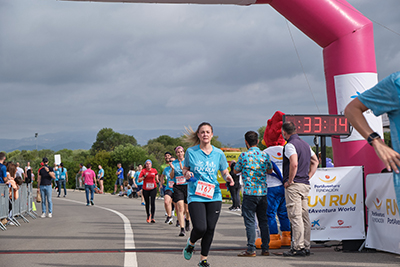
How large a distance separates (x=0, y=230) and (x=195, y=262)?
7119 mm

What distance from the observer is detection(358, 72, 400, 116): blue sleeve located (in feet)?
8.93

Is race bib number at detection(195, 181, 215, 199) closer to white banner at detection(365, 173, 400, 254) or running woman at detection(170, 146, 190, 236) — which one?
white banner at detection(365, 173, 400, 254)

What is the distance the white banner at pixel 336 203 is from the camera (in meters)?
8.25

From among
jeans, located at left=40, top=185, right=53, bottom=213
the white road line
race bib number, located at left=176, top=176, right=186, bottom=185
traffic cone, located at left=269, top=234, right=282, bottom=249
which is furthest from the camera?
jeans, located at left=40, top=185, right=53, bottom=213

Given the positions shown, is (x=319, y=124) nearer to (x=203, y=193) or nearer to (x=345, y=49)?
(x=345, y=49)

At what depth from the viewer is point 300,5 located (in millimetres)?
10719

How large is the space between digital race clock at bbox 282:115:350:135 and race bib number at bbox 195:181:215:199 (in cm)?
274

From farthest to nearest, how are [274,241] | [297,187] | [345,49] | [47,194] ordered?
1. [47,194]
2. [345,49]
3. [274,241]
4. [297,187]

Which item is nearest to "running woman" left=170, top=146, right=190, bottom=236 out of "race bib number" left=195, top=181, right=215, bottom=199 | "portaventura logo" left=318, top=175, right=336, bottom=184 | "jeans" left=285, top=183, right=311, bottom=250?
"portaventura logo" left=318, top=175, right=336, bottom=184

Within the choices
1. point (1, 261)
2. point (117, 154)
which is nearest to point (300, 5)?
point (1, 261)

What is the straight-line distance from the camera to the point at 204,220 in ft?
20.8

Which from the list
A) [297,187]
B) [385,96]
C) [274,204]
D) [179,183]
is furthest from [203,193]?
[179,183]

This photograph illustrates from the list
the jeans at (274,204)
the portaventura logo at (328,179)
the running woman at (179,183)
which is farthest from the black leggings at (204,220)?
the running woman at (179,183)

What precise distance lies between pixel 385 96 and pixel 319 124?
20.6ft
